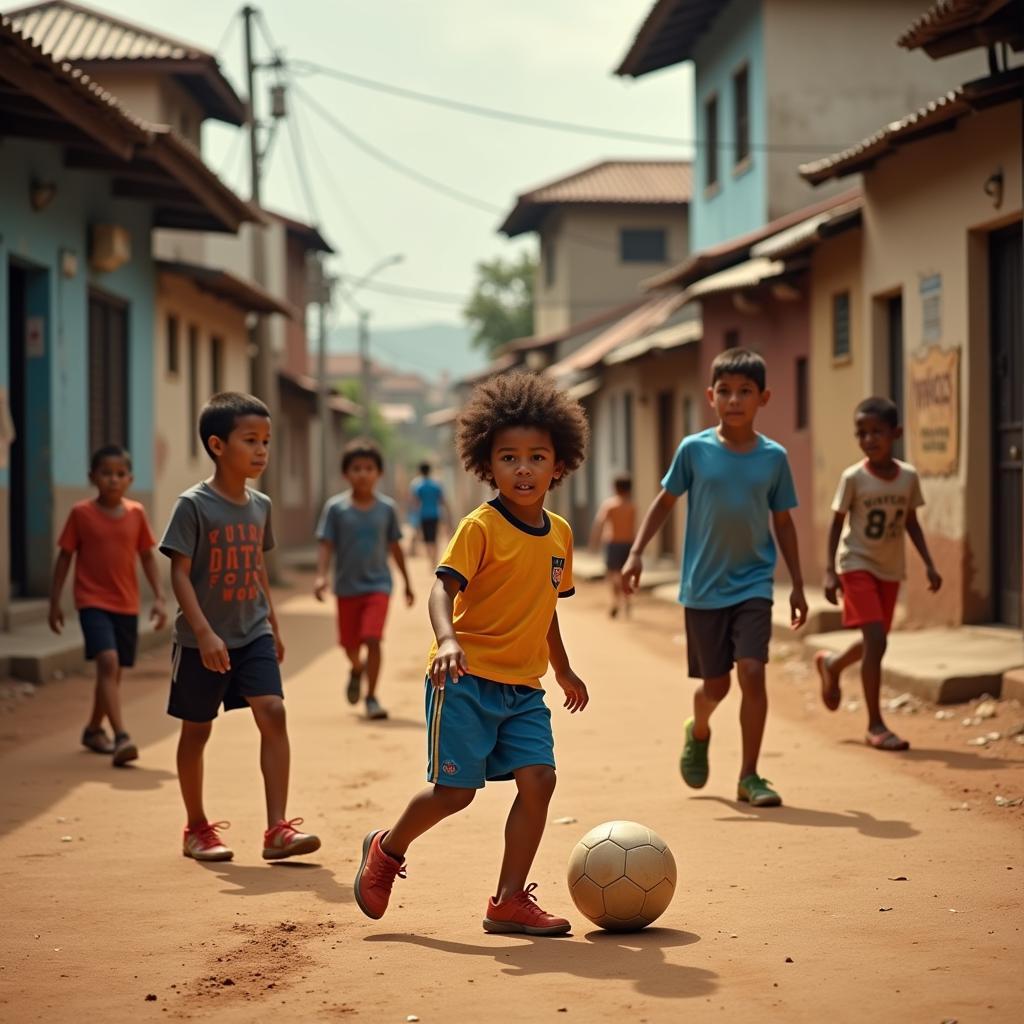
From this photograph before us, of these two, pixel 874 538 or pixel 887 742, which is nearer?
pixel 887 742

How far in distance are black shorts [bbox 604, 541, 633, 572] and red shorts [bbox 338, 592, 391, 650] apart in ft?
28.0

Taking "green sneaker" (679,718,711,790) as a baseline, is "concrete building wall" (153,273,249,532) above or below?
above

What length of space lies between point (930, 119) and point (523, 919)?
8.42m

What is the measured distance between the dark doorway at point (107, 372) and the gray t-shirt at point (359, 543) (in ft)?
23.4

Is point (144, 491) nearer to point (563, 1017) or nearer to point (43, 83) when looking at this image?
point (43, 83)

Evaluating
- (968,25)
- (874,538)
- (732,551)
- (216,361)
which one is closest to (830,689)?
(874,538)

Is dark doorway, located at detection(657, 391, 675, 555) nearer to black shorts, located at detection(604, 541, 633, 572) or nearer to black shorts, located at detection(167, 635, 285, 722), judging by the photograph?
black shorts, located at detection(604, 541, 633, 572)

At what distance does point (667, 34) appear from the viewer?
25641 mm

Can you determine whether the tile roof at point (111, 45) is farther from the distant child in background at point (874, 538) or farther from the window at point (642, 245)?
the distant child in background at point (874, 538)

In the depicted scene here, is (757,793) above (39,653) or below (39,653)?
below

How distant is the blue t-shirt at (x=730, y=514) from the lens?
24.4ft

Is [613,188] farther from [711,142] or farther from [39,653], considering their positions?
[39,653]

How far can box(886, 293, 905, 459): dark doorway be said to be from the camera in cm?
1521

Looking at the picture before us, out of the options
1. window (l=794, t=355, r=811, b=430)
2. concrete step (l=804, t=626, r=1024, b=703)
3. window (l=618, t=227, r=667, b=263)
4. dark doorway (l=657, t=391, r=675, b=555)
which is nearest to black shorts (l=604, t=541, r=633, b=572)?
window (l=794, t=355, r=811, b=430)
